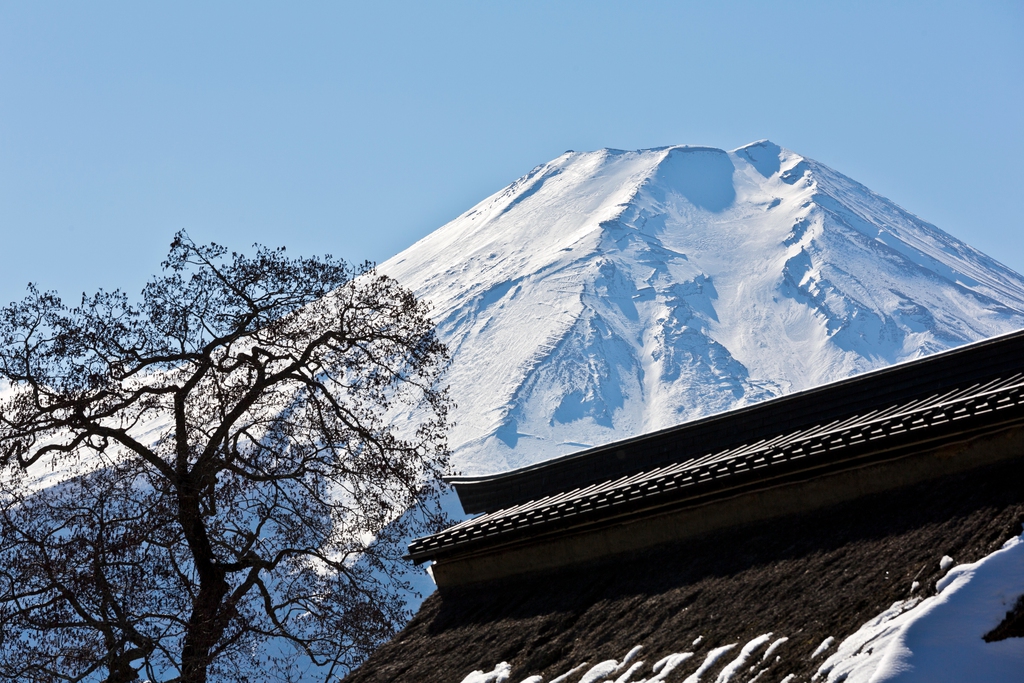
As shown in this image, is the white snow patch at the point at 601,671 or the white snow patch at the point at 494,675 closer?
the white snow patch at the point at 601,671

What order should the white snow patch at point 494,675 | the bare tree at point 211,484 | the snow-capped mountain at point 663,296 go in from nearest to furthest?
1. the white snow patch at point 494,675
2. the bare tree at point 211,484
3. the snow-capped mountain at point 663,296

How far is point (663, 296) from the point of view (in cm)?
15500

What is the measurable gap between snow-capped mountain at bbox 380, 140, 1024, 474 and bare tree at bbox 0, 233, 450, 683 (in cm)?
9512

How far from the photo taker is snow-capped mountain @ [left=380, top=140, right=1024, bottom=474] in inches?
5162

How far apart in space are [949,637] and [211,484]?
9250 millimetres

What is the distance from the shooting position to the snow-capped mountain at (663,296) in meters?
131

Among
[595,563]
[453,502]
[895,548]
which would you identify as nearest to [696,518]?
[595,563]

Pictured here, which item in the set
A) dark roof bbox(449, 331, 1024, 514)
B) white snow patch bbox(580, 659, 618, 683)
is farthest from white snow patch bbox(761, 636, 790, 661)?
dark roof bbox(449, 331, 1024, 514)

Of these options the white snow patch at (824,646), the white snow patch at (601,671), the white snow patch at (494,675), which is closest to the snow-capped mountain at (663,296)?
the white snow patch at (494,675)

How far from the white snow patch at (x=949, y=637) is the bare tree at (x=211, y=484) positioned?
27.1 ft

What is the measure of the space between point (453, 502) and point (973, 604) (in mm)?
105985

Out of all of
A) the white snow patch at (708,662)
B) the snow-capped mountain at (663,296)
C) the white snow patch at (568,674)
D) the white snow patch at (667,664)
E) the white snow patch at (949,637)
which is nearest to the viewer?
the white snow patch at (949,637)

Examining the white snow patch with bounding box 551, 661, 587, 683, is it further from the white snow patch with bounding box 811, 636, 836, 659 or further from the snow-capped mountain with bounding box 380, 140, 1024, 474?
the snow-capped mountain with bounding box 380, 140, 1024, 474

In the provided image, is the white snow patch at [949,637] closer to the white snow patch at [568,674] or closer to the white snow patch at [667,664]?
the white snow patch at [667,664]
